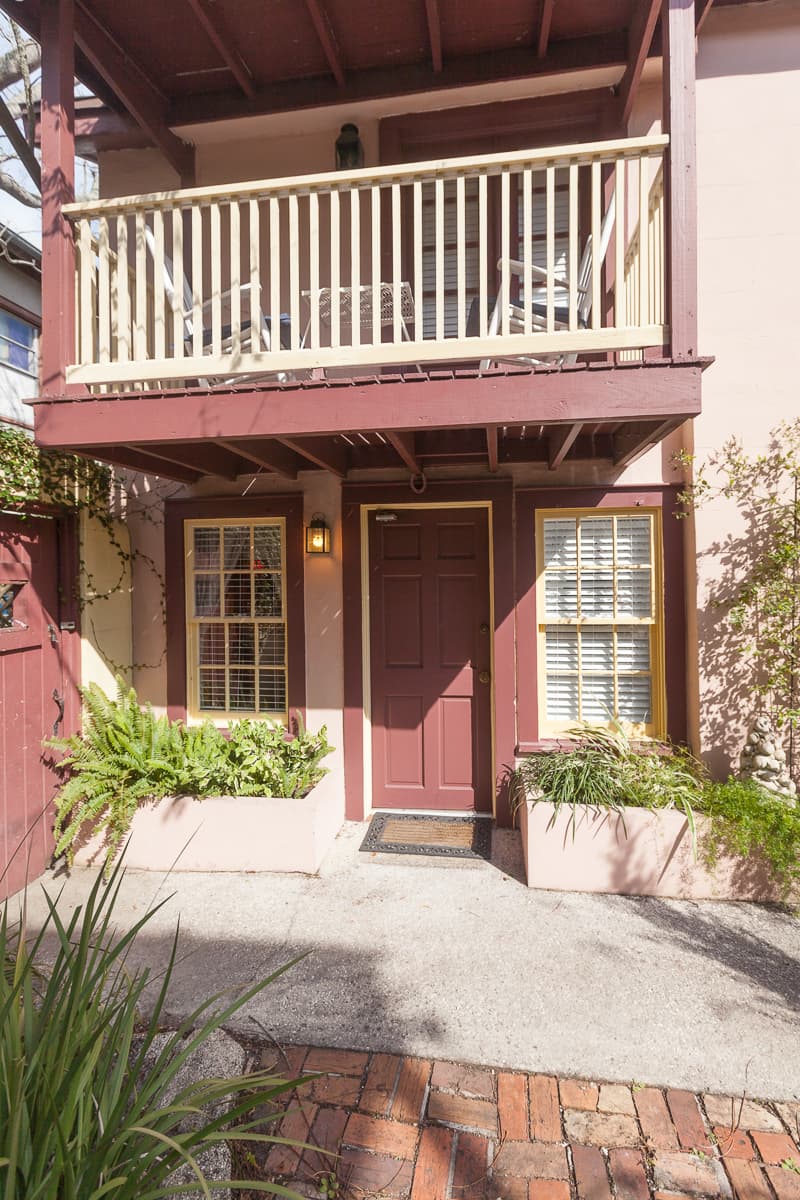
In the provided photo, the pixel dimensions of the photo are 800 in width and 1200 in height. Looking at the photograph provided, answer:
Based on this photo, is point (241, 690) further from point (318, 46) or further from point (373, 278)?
point (318, 46)

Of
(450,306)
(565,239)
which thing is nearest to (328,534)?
(450,306)

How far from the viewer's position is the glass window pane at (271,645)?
15.5 ft

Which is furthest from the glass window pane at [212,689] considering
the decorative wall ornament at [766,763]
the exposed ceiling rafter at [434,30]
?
the exposed ceiling rafter at [434,30]

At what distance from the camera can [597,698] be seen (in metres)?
4.39

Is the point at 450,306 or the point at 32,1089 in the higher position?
the point at 450,306

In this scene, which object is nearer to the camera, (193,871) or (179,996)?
(179,996)

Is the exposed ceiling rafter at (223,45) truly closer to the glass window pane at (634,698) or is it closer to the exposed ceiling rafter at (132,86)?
the exposed ceiling rafter at (132,86)

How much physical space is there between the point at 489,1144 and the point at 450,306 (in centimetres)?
476

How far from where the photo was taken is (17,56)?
5.84 m

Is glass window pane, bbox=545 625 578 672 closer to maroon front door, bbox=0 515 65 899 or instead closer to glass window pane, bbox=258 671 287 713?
glass window pane, bbox=258 671 287 713

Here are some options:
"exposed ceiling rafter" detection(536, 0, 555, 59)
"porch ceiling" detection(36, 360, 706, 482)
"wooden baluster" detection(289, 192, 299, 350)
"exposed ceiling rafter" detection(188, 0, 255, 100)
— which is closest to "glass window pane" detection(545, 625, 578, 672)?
"porch ceiling" detection(36, 360, 706, 482)

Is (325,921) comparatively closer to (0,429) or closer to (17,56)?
(0,429)

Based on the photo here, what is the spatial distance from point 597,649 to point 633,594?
47 centimetres

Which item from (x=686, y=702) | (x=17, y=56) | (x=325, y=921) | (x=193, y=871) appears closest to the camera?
(x=325, y=921)
